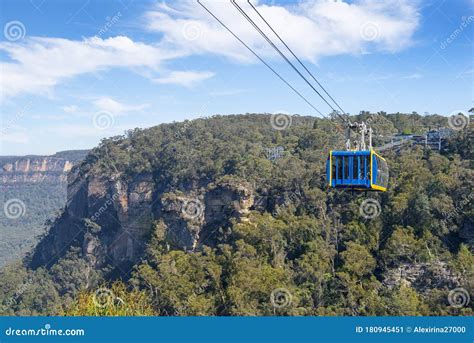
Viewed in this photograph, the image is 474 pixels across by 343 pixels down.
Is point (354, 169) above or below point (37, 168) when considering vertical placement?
below

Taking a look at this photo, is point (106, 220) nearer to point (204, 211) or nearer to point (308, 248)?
point (204, 211)

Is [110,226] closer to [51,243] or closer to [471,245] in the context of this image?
[51,243]

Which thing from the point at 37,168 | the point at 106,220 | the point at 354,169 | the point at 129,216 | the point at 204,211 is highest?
the point at 37,168

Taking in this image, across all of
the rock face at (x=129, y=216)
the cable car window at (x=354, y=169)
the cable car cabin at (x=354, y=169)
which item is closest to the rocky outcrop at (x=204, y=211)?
the rock face at (x=129, y=216)

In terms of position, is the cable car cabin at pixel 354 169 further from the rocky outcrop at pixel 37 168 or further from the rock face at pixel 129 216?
the rocky outcrop at pixel 37 168

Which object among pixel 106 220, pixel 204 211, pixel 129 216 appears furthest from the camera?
pixel 106 220

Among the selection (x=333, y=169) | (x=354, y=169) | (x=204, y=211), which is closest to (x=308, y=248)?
(x=204, y=211)

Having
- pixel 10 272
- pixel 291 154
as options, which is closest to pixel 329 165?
pixel 291 154
